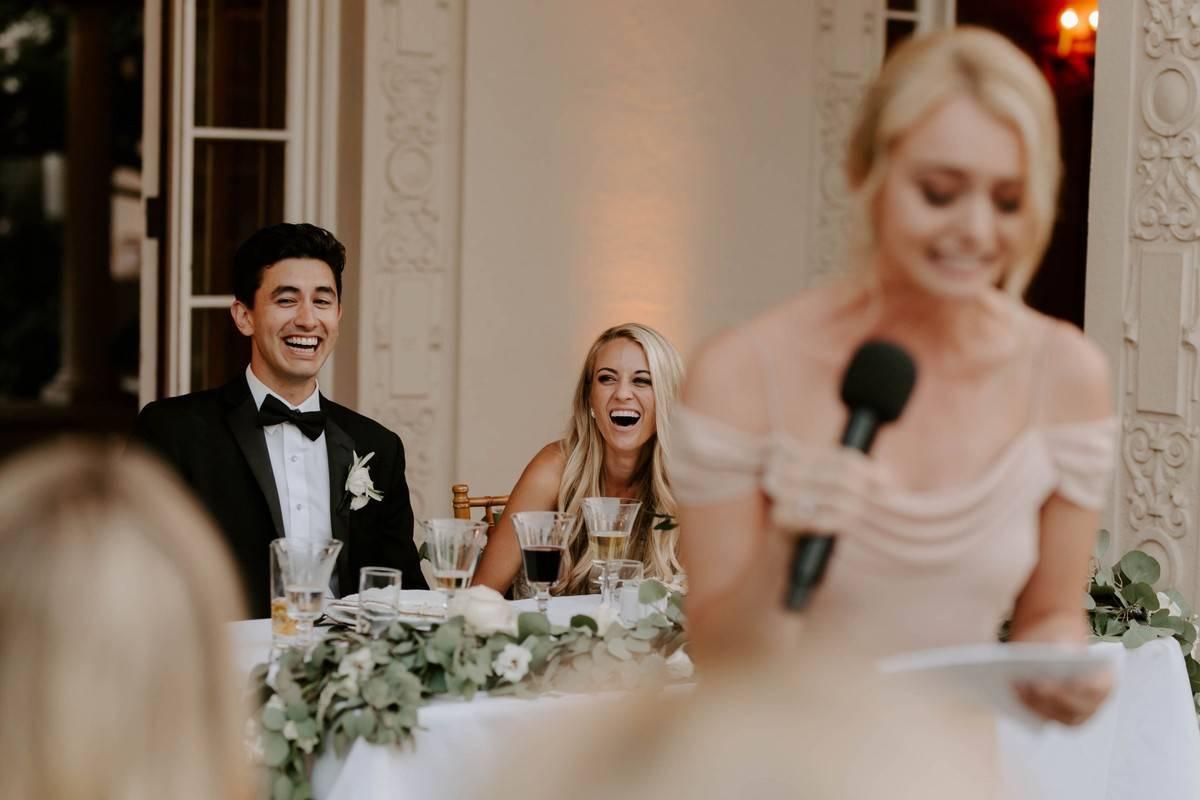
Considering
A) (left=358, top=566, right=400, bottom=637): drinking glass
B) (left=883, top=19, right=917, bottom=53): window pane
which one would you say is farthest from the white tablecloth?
(left=883, top=19, right=917, bottom=53): window pane

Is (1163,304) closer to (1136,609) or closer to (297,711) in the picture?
(1136,609)

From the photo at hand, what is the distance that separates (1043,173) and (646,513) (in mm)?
2104

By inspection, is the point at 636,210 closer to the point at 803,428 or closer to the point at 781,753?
the point at 803,428

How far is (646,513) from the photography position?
369 cm

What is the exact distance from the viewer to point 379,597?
266 cm

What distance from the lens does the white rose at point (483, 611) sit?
2.63m

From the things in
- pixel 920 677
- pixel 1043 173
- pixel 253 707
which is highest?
pixel 1043 173

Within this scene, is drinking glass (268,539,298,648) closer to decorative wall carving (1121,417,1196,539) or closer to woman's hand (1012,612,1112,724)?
woman's hand (1012,612,1112,724)

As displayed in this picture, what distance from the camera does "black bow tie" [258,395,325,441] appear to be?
3773 mm

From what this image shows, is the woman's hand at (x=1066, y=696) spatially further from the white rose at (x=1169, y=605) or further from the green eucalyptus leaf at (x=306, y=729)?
the white rose at (x=1169, y=605)

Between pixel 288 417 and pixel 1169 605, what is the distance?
6.49ft

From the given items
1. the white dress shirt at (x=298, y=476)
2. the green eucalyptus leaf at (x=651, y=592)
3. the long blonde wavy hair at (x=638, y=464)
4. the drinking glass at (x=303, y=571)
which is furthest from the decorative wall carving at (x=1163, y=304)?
the drinking glass at (x=303, y=571)

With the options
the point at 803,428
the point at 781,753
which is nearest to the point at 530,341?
the point at 803,428

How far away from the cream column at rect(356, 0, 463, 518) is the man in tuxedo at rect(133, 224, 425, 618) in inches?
56.0
